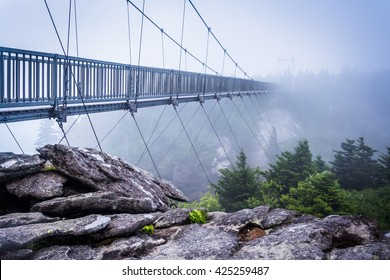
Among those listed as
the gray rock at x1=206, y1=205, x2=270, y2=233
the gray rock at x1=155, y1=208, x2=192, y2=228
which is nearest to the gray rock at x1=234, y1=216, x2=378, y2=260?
the gray rock at x1=206, y1=205, x2=270, y2=233

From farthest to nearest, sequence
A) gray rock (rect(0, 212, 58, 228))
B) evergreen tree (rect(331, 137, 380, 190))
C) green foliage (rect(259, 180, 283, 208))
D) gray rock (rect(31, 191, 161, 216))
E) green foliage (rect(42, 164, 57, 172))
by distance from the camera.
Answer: evergreen tree (rect(331, 137, 380, 190)), green foliage (rect(259, 180, 283, 208)), green foliage (rect(42, 164, 57, 172)), gray rock (rect(31, 191, 161, 216)), gray rock (rect(0, 212, 58, 228))

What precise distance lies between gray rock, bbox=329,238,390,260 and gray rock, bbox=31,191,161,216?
2982 millimetres

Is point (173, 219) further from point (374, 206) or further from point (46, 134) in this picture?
point (46, 134)

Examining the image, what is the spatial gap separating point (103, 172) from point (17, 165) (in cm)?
132

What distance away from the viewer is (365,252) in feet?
12.5

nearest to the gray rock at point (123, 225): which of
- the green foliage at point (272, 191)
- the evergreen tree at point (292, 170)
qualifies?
the green foliage at point (272, 191)

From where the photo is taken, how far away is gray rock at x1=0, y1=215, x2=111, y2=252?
3578 millimetres

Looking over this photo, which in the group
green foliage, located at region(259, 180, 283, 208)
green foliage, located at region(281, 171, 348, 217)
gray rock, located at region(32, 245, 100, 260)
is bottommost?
green foliage, located at region(259, 180, 283, 208)

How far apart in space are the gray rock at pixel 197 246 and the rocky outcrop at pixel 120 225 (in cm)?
1

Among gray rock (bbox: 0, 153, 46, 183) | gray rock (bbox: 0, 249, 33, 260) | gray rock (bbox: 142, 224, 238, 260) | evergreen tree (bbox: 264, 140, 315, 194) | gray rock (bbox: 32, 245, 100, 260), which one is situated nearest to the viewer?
gray rock (bbox: 0, 249, 33, 260)

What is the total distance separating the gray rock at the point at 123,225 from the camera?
423cm

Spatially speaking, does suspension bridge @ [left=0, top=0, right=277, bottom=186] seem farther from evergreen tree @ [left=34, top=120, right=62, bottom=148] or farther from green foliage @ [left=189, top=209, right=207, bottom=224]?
evergreen tree @ [left=34, top=120, right=62, bottom=148]

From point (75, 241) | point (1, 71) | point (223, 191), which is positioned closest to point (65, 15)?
point (1, 71)

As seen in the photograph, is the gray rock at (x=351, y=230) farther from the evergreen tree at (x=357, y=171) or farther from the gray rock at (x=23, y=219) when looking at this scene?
the evergreen tree at (x=357, y=171)
